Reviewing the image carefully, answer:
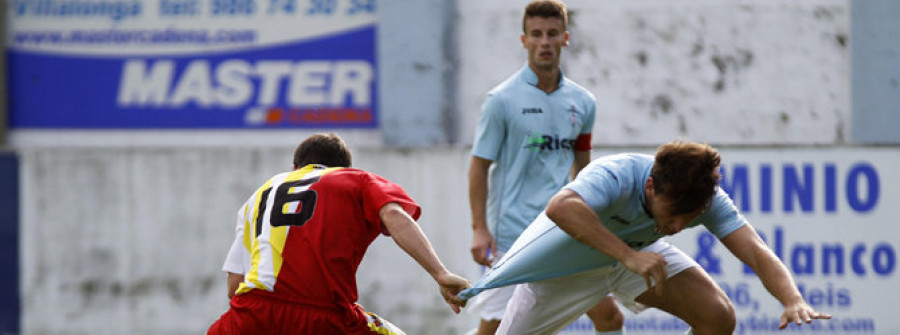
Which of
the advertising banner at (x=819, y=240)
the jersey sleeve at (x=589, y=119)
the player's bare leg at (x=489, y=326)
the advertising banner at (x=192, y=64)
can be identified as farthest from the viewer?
the advertising banner at (x=192, y=64)

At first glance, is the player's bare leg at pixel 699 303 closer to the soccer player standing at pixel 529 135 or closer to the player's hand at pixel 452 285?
the player's hand at pixel 452 285

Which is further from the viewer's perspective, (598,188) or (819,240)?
(819,240)

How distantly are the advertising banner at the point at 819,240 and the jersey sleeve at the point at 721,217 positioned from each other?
13.5 ft

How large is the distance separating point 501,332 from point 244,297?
122cm

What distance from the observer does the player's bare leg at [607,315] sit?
6.01 meters

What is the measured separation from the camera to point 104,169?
10.2m

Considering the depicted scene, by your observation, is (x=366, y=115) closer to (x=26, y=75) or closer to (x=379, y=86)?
(x=379, y=86)

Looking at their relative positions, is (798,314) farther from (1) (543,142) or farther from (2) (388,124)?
(2) (388,124)

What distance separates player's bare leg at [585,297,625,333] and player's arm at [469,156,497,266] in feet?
2.00

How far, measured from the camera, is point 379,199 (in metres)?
4.67

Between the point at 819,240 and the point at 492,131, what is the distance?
372cm

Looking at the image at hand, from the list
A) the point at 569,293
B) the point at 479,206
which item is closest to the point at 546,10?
the point at 479,206

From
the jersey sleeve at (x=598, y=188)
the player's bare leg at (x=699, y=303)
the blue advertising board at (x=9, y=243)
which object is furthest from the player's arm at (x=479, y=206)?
the blue advertising board at (x=9, y=243)

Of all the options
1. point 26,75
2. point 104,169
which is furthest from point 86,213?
point 26,75
